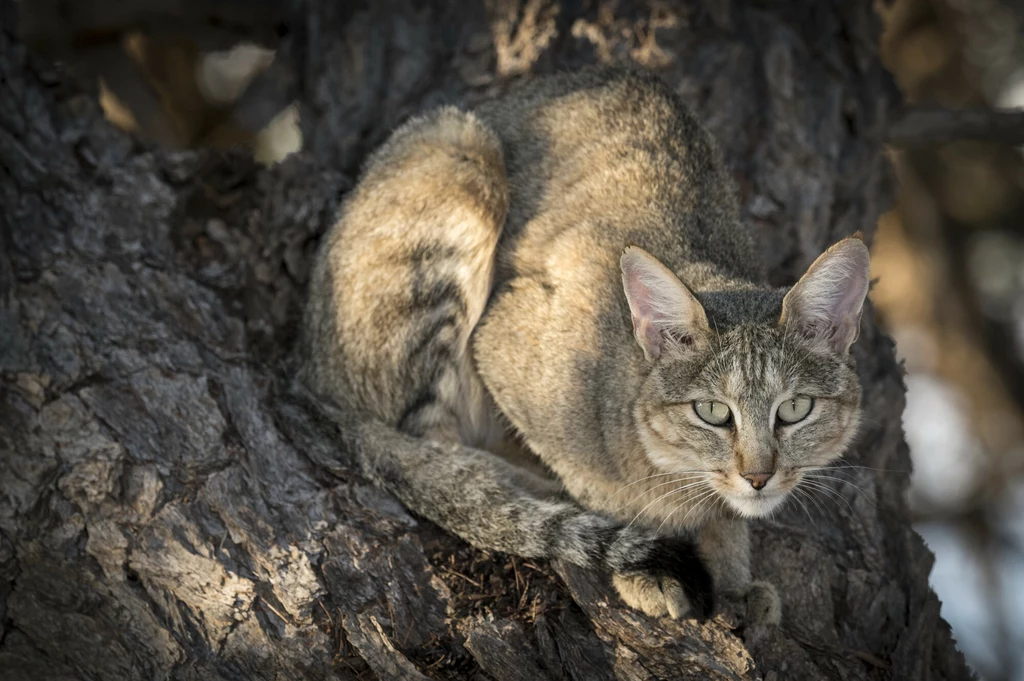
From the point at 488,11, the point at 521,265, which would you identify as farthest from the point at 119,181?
the point at 488,11

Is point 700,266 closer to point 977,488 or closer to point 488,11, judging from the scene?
point 488,11

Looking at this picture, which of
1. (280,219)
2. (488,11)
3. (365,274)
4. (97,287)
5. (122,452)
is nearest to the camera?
(122,452)

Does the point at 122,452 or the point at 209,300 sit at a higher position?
the point at 209,300

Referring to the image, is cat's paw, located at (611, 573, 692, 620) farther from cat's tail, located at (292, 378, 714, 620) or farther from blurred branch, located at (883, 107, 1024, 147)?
blurred branch, located at (883, 107, 1024, 147)

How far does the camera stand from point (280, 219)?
4.75 metres

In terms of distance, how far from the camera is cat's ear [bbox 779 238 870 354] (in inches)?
134

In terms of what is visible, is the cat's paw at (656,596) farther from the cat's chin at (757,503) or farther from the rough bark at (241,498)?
the cat's chin at (757,503)

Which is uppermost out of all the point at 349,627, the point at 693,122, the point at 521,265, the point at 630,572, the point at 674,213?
the point at 693,122

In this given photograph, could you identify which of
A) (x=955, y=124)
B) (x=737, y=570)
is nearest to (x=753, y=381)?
(x=737, y=570)

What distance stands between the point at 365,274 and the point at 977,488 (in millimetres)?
7068

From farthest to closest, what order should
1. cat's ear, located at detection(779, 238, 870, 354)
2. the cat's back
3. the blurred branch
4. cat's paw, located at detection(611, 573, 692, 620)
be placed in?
the blurred branch → the cat's back → cat's ear, located at detection(779, 238, 870, 354) → cat's paw, located at detection(611, 573, 692, 620)

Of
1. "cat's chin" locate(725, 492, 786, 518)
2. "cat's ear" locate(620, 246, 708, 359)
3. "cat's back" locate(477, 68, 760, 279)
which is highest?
"cat's back" locate(477, 68, 760, 279)

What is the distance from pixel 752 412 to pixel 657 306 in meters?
0.54

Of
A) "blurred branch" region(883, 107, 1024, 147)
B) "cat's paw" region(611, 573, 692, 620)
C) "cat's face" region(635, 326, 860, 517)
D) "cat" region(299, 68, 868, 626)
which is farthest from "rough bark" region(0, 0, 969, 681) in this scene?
"blurred branch" region(883, 107, 1024, 147)
